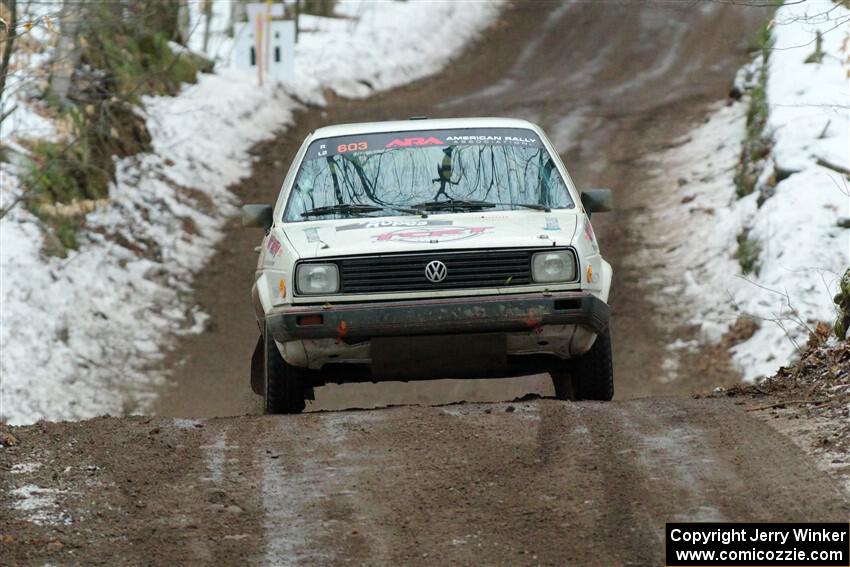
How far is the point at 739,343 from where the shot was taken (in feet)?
45.6

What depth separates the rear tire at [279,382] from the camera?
7988mm

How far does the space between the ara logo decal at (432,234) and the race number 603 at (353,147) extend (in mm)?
1197

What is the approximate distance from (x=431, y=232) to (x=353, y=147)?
135 cm

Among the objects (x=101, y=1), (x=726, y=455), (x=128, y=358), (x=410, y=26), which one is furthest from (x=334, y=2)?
(x=726, y=455)

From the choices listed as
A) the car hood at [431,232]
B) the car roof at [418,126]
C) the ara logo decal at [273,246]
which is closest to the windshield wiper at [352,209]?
the car hood at [431,232]

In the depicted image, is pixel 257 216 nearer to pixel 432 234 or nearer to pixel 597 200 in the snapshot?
pixel 432 234

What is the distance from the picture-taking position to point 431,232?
25.2ft

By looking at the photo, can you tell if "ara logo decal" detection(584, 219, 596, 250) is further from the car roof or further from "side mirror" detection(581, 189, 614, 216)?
the car roof

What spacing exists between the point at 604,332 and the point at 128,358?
7492 mm

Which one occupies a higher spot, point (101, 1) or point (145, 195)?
point (101, 1)

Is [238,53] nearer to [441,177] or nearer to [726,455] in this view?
[441,177]

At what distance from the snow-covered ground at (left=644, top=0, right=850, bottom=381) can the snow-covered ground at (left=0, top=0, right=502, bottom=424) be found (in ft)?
18.8

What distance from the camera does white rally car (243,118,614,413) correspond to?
7492 millimetres

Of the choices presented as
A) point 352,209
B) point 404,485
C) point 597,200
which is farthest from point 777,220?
point 404,485
